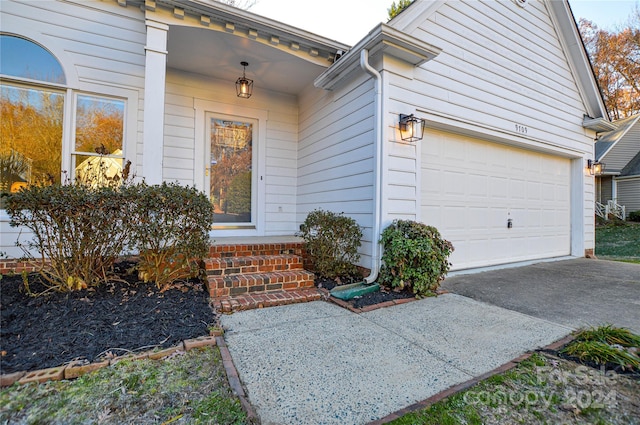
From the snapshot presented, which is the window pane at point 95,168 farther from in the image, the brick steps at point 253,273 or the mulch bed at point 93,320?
the brick steps at point 253,273

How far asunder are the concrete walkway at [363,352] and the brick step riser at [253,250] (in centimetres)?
120

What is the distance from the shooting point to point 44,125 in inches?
Answer: 156

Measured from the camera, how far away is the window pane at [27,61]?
3768 millimetres

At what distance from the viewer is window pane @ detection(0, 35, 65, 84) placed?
3.77m

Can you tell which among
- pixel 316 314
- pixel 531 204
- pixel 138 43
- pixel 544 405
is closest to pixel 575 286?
pixel 531 204

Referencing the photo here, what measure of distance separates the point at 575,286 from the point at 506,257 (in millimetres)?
1603

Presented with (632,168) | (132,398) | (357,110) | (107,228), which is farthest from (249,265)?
(632,168)

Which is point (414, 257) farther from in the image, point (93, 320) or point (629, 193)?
point (629, 193)

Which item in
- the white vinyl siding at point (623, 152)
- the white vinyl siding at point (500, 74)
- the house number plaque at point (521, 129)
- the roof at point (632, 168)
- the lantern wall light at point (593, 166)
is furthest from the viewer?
the roof at point (632, 168)

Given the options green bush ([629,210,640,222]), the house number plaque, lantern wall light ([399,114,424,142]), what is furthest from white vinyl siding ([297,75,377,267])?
green bush ([629,210,640,222])

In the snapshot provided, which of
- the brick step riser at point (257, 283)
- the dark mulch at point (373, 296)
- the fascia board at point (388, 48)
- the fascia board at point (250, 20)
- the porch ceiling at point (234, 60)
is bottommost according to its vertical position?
the dark mulch at point (373, 296)

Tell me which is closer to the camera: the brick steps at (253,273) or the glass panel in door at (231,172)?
the brick steps at (253,273)

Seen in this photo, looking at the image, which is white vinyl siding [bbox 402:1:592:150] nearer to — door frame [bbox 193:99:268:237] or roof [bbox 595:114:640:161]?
door frame [bbox 193:99:268:237]

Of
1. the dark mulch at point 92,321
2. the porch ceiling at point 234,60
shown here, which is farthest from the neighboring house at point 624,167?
the dark mulch at point 92,321
